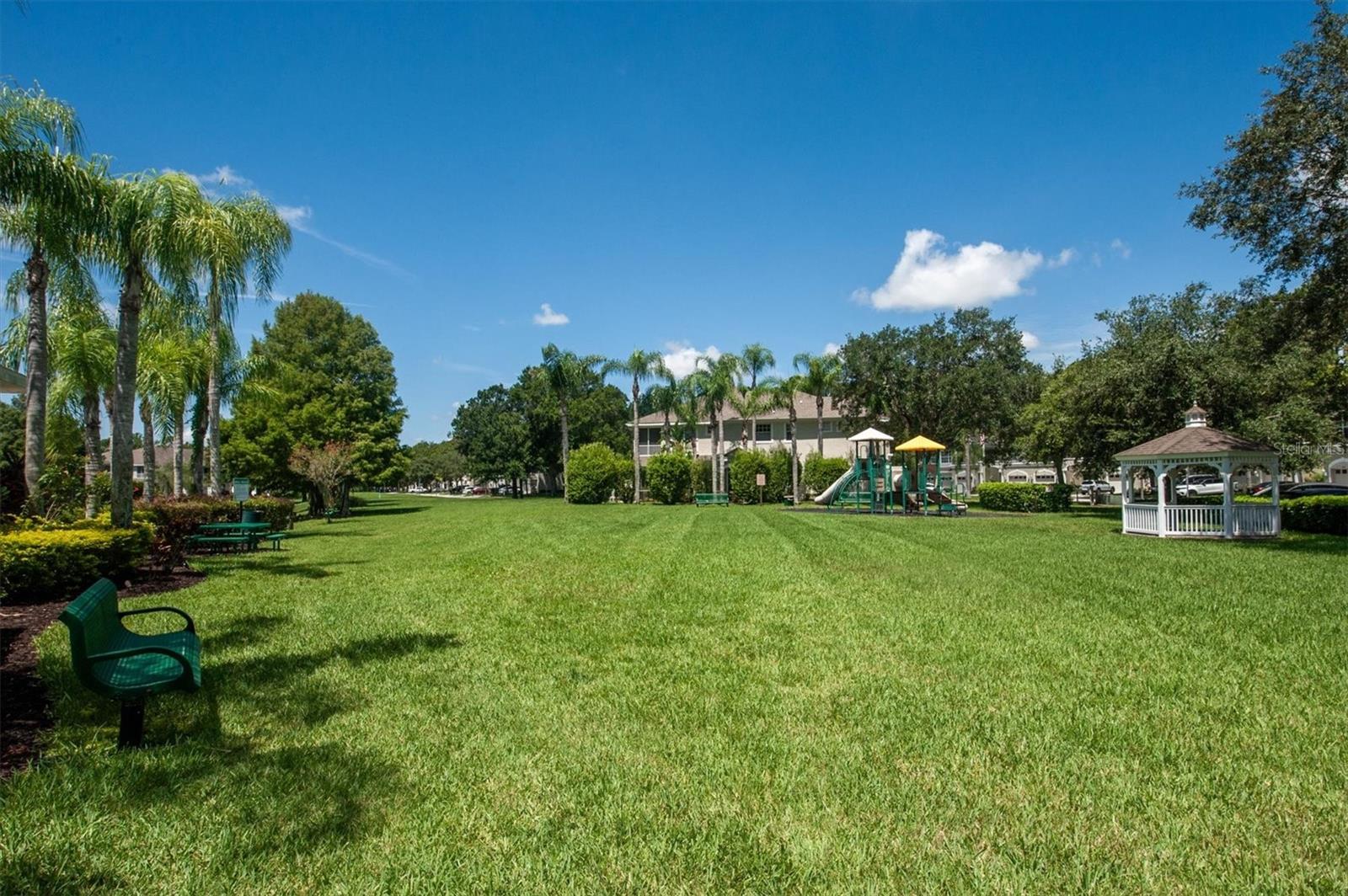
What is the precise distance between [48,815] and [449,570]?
8.98m

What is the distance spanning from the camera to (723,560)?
1304 cm

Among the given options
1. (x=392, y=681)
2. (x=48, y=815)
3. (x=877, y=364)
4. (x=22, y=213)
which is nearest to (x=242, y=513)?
(x=22, y=213)

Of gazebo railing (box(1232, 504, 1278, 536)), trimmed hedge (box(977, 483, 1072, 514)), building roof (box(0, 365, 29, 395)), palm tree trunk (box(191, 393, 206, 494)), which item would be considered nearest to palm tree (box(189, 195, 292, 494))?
building roof (box(0, 365, 29, 395))

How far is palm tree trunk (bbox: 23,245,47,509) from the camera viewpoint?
442 inches

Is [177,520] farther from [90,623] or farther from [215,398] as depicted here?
[90,623]

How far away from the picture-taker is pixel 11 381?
34.9 feet

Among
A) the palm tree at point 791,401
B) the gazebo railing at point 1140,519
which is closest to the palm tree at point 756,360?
the palm tree at point 791,401

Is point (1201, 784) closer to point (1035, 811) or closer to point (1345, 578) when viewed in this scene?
point (1035, 811)

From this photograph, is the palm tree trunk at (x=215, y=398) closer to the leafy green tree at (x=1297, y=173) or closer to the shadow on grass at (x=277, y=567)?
the shadow on grass at (x=277, y=567)

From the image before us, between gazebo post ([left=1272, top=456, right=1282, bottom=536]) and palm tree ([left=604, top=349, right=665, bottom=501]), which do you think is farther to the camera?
palm tree ([left=604, top=349, right=665, bottom=501])

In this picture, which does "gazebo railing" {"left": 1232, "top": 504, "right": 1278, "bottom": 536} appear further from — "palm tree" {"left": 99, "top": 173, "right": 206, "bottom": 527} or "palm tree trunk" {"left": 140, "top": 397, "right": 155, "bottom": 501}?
"palm tree trunk" {"left": 140, "top": 397, "right": 155, "bottom": 501}

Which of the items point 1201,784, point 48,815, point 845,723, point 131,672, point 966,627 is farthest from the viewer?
point 966,627

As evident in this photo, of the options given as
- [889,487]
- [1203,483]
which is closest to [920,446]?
[889,487]

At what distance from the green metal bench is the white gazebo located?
887 inches
